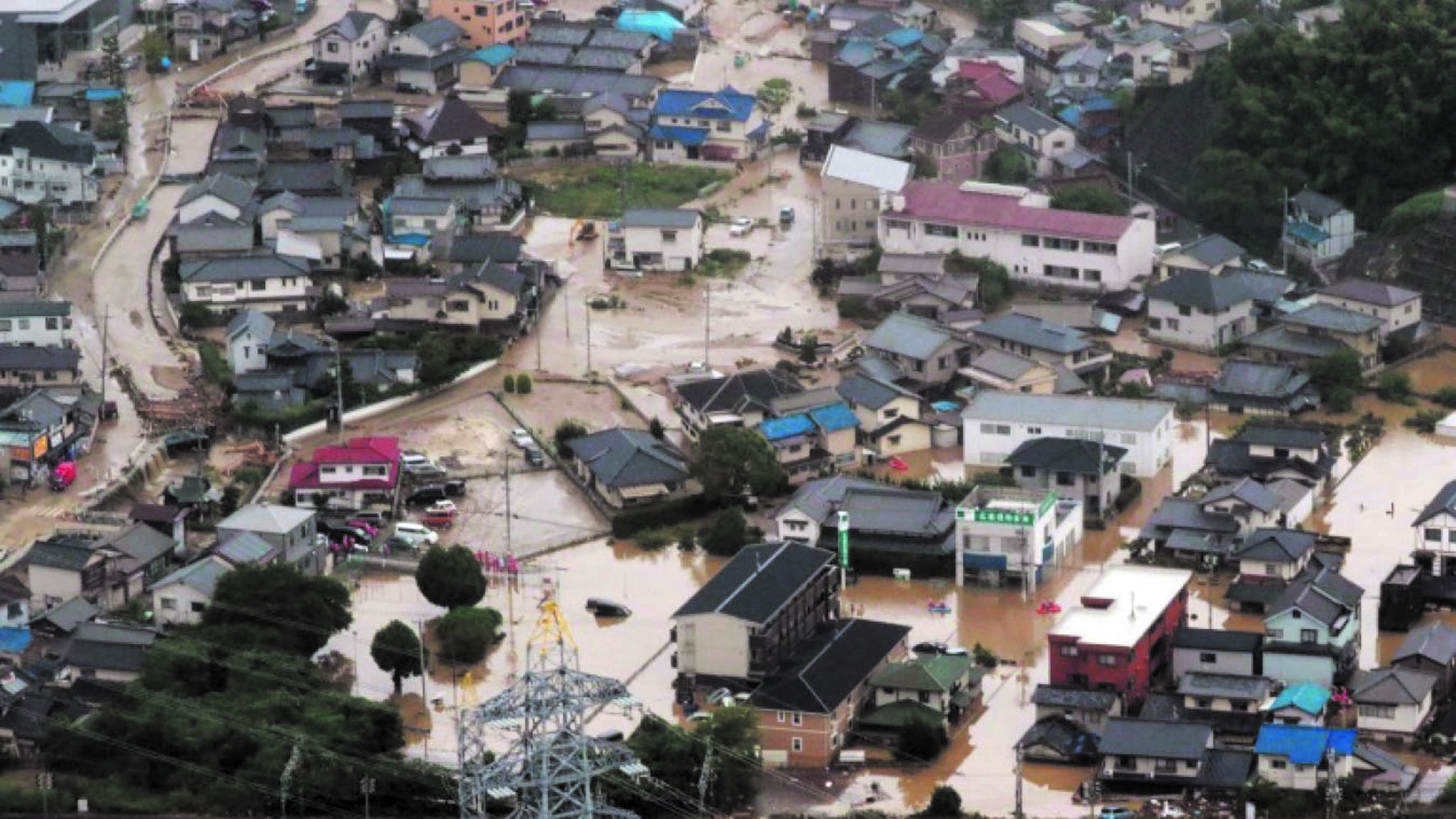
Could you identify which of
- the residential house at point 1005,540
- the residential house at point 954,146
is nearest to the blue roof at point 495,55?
the residential house at point 954,146

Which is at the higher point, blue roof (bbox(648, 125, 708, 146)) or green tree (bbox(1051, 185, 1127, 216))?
green tree (bbox(1051, 185, 1127, 216))

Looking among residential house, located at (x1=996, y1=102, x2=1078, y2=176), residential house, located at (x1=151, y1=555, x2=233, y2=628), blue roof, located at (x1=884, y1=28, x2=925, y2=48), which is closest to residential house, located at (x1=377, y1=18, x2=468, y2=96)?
blue roof, located at (x1=884, y1=28, x2=925, y2=48)

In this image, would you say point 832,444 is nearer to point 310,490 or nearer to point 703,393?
point 703,393

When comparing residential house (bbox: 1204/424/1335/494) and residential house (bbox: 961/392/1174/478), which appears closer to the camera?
residential house (bbox: 1204/424/1335/494)

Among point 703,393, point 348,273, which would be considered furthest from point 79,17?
point 703,393

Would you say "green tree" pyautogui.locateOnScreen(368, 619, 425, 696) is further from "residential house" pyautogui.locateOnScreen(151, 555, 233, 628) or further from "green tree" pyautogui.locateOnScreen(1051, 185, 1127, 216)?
"green tree" pyautogui.locateOnScreen(1051, 185, 1127, 216)

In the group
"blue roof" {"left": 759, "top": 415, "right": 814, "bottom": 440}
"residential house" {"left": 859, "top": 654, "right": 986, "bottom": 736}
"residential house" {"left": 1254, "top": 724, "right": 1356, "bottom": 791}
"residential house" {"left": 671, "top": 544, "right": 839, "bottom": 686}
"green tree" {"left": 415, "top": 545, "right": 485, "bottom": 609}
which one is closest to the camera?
"residential house" {"left": 1254, "top": 724, "right": 1356, "bottom": 791}
